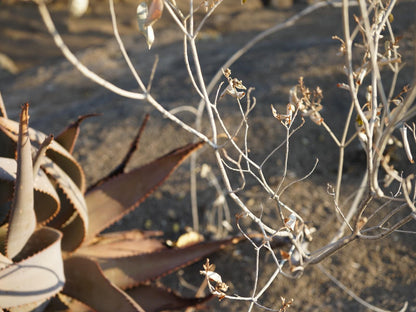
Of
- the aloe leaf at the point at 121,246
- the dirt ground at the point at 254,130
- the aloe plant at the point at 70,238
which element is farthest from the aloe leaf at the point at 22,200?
the dirt ground at the point at 254,130

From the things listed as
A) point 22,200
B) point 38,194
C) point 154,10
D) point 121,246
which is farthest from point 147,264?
point 154,10

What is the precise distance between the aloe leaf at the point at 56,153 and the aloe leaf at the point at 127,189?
0.10 metres

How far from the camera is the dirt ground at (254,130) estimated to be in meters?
1.88

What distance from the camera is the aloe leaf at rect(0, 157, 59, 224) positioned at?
1320 millimetres

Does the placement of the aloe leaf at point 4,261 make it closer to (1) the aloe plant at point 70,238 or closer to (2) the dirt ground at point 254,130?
(1) the aloe plant at point 70,238

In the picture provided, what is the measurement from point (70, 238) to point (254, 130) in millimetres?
1216

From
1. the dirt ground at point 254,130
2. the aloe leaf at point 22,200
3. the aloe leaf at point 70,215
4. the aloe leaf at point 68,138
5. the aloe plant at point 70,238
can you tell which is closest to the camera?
the aloe leaf at point 22,200

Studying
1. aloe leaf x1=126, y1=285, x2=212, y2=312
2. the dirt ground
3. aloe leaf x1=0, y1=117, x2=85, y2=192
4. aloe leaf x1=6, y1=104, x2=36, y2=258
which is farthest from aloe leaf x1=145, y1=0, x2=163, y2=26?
aloe leaf x1=126, y1=285, x2=212, y2=312

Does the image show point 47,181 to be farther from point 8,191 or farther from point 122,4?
point 122,4

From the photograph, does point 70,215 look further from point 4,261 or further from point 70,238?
point 4,261

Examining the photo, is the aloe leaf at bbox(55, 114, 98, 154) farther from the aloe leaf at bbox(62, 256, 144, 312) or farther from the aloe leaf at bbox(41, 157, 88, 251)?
the aloe leaf at bbox(62, 256, 144, 312)

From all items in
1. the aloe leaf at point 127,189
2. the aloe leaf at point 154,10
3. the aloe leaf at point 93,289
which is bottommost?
the aloe leaf at point 93,289

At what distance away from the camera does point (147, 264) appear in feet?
5.44

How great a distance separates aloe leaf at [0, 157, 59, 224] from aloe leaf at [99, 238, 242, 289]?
0.79 ft
